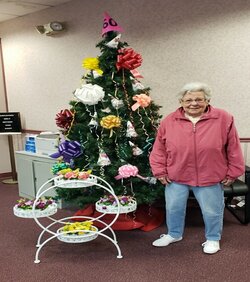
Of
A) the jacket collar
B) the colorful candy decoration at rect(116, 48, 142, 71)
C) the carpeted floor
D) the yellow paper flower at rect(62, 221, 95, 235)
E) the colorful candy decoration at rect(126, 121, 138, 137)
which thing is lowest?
the carpeted floor

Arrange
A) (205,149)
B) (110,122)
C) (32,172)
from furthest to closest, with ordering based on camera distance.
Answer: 1. (32,172)
2. (110,122)
3. (205,149)

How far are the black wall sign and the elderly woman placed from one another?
123 inches

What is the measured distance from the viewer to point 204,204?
2.48 m

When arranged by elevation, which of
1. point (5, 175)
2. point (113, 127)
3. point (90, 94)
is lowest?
point (5, 175)

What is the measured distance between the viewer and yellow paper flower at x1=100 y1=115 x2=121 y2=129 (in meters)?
2.78

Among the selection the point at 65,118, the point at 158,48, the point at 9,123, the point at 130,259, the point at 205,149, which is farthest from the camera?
the point at 9,123

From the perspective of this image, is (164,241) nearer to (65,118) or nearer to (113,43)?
(65,118)

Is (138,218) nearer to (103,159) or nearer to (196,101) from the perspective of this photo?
(103,159)

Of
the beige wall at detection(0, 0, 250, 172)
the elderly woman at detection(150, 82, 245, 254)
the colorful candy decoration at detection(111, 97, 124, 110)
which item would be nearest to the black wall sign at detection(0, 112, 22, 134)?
the beige wall at detection(0, 0, 250, 172)

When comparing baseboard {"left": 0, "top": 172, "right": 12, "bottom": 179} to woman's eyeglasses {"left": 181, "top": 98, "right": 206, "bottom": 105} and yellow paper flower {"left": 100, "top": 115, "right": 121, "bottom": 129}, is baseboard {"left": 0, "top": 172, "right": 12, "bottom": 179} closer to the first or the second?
yellow paper flower {"left": 100, "top": 115, "right": 121, "bottom": 129}

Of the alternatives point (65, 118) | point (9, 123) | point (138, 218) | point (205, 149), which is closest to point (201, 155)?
point (205, 149)

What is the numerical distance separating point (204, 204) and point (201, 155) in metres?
0.40

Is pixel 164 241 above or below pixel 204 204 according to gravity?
below

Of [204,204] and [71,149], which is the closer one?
[204,204]
